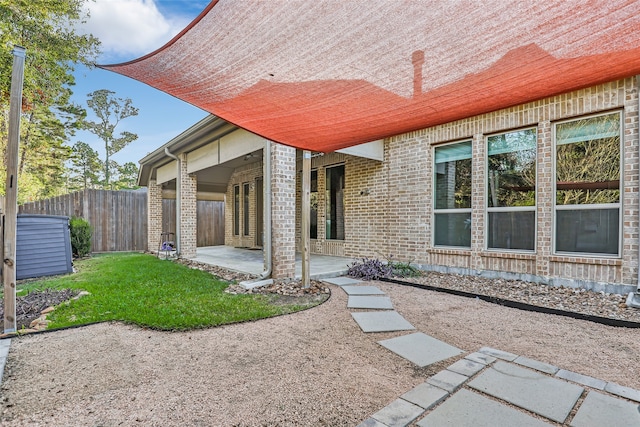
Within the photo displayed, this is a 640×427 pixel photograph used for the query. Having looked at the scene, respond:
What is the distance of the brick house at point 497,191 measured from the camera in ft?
13.8

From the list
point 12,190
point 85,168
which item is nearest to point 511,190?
point 12,190

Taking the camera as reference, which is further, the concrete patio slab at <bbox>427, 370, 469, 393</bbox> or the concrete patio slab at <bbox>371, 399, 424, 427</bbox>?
the concrete patio slab at <bbox>427, 370, 469, 393</bbox>

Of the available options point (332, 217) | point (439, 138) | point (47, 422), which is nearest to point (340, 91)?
point (47, 422)

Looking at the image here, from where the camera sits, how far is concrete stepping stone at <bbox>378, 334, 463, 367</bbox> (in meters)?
2.43

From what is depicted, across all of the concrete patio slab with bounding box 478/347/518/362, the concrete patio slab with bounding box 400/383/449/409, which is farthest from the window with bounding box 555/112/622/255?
the concrete patio slab with bounding box 400/383/449/409

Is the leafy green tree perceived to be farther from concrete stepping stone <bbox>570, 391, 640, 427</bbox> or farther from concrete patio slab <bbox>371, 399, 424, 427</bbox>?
concrete stepping stone <bbox>570, 391, 640, 427</bbox>

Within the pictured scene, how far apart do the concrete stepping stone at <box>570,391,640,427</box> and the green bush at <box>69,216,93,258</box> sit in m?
10.6

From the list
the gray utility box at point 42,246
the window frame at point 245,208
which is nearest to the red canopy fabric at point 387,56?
the gray utility box at point 42,246

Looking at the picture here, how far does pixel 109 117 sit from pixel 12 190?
67.1 feet

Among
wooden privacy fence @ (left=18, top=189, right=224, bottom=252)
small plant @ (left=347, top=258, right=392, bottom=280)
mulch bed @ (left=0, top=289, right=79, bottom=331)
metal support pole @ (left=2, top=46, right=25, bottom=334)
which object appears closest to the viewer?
metal support pole @ (left=2, top=46, right=25, bottom=334)

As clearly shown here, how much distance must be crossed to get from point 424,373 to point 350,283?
3.05 meters

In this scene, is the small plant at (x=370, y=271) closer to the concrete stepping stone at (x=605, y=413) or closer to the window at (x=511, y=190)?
the window at (x=511, y=190)

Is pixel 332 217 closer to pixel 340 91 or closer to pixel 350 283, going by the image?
pixel 350 283

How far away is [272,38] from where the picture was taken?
1933mm
